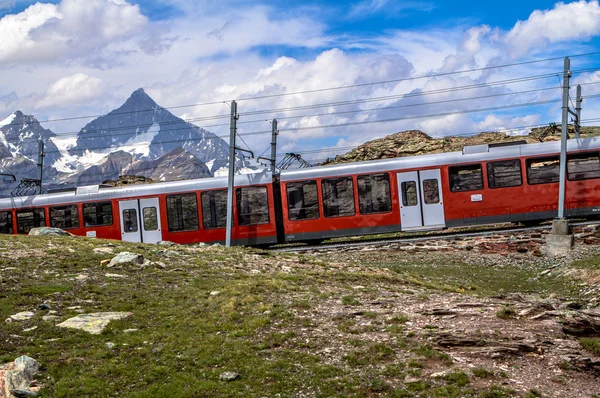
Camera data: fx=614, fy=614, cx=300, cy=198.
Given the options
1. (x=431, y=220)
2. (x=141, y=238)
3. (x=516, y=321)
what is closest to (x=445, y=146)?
(x=431, y=220)

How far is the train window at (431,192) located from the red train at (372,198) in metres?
0.05

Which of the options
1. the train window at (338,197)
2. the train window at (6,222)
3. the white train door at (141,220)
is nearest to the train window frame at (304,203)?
the train window at (338,197)

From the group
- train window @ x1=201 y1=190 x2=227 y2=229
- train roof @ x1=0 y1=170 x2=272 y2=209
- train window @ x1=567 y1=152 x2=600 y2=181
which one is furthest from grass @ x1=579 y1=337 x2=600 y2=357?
train window @ x1=201 y1=190 x2=227 y2=229

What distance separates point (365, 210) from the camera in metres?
31.1

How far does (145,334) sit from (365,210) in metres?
19.3

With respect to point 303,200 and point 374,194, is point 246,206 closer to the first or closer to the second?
point 303,200

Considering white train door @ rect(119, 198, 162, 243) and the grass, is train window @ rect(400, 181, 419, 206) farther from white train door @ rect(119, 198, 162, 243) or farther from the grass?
the grass

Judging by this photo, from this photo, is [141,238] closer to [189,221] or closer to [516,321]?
[189,221]

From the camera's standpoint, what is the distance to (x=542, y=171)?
2977 cm

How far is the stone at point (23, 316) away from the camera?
543 inches

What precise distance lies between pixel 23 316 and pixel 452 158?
21.9 metres

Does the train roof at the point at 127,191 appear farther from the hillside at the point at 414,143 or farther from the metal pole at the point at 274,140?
the hillside at the point at 414,143

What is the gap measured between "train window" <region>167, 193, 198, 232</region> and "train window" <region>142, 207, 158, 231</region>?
43.3 inches

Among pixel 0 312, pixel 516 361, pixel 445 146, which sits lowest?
pixel 516 361
